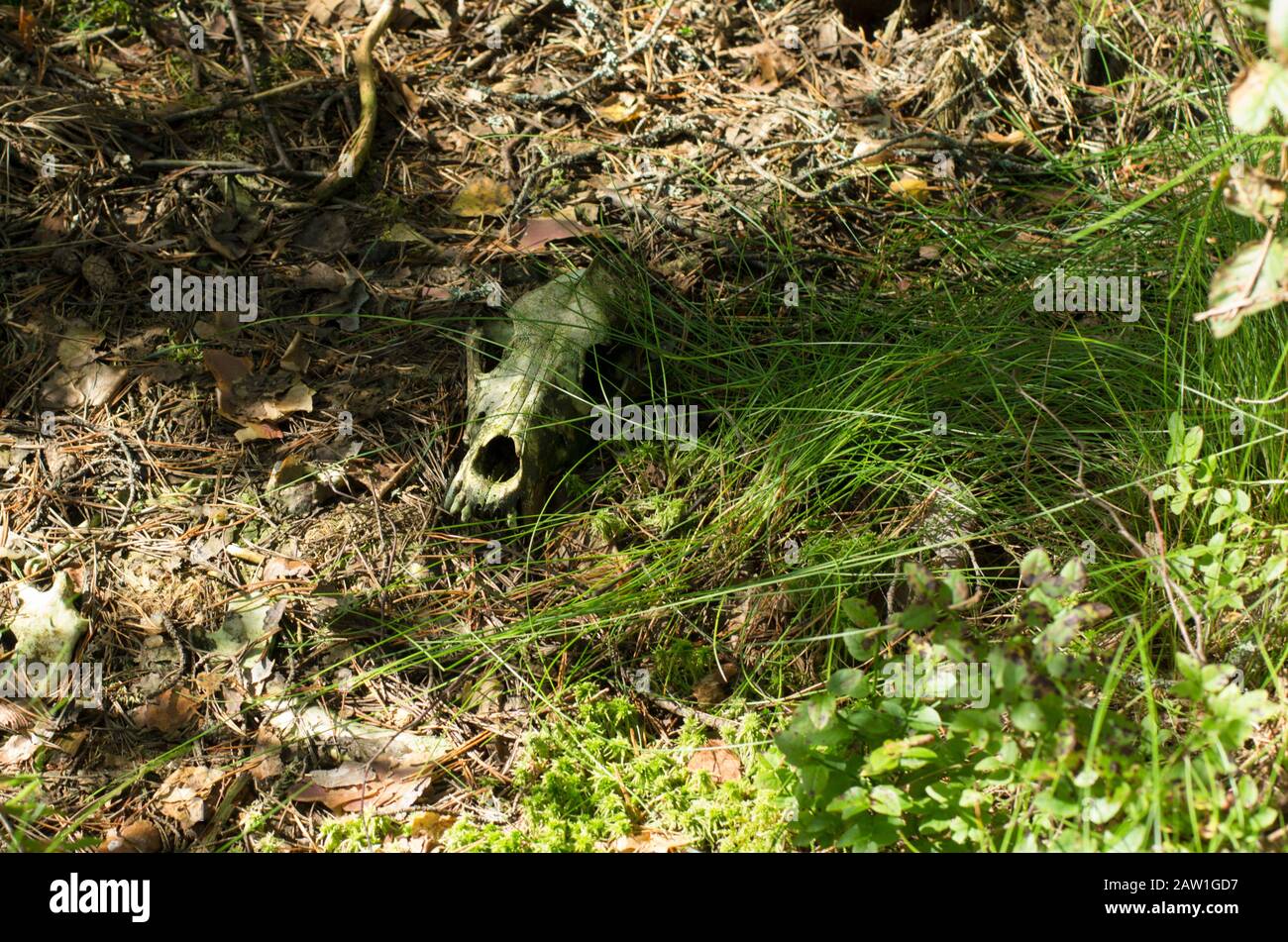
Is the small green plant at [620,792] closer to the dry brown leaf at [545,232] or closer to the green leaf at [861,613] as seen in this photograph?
the green leaf at [861,613]

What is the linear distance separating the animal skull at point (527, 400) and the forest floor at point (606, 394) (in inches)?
3.5

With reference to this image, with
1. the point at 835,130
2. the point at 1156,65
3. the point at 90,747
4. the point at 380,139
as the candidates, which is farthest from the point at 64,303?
the point at 1156,65

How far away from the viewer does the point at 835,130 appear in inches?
140

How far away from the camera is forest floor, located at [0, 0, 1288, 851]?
2.22 meters

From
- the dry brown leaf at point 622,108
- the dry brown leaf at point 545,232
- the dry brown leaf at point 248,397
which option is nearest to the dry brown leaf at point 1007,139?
the dry brown leaf at point 622,108

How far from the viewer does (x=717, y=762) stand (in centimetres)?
229

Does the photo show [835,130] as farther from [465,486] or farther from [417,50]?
[465,486]

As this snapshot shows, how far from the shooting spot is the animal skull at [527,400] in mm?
2648

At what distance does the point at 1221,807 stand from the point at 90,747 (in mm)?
2265

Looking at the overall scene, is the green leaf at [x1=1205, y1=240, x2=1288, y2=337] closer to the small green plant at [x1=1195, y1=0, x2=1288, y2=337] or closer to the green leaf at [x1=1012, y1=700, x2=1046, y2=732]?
the small green plant at [x1=1195, y1=0, x2=1288, y2=337]

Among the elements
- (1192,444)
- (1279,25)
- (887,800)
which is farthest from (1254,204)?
(887,800)

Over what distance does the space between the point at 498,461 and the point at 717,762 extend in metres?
0.97

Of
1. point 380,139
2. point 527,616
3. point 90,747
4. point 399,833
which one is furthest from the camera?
point 380,139

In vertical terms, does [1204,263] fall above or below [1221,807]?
above
